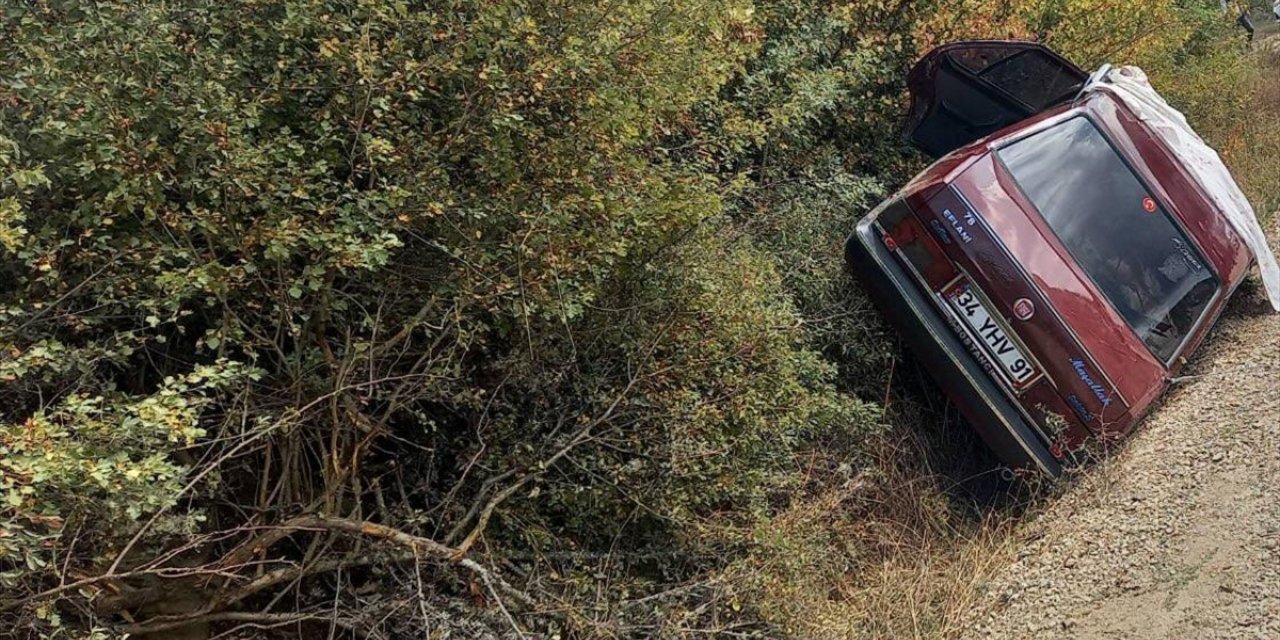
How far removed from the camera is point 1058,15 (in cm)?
781

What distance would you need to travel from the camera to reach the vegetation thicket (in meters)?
2.36

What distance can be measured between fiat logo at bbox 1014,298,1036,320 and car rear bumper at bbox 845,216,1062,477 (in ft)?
1.17

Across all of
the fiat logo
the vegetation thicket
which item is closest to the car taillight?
the fiat logo

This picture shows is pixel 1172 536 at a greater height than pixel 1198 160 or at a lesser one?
lesser

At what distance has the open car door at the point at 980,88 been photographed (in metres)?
5.92

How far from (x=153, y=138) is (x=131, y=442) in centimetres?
83

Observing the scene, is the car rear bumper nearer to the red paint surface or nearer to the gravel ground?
the red paint surface

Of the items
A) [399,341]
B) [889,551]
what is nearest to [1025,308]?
[889,551]

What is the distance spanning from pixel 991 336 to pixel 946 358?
265mm

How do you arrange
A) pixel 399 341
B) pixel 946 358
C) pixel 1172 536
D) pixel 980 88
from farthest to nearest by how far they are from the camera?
pixel 980 88, pixel 946 358, pixel 1172 536, pixel 399 341

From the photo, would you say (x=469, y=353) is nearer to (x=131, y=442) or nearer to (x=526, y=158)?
(x=526, y=158)

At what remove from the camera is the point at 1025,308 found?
4570 mm

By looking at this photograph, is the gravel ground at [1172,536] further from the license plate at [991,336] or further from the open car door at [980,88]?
the open car door at [980,88]

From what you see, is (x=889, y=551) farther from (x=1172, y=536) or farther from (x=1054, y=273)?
(x=1054, y=273)
